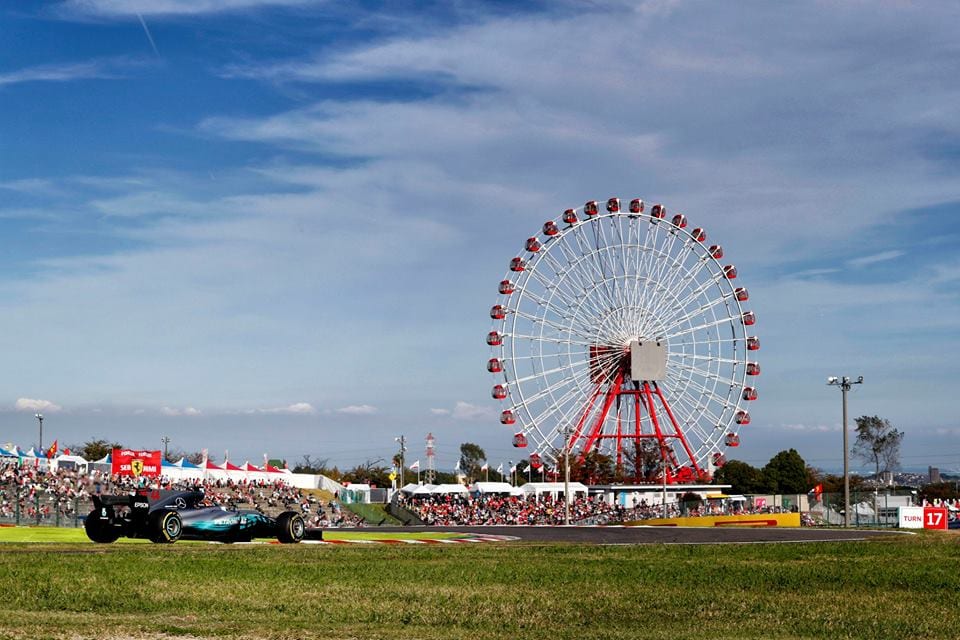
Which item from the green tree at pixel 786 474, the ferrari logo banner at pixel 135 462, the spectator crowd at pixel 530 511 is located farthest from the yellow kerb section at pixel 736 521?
the green tree at pixel 786 474

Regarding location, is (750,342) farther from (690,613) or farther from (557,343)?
(690,613)

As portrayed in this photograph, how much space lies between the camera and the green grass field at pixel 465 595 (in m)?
15.3

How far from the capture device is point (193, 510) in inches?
1329

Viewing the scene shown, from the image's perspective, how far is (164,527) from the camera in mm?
32312

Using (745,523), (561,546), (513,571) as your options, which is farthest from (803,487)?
(513,571)

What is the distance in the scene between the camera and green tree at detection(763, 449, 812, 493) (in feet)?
470

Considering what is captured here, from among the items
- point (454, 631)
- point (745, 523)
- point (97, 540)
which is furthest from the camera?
point (745, 523)

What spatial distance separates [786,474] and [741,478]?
6.22 metres

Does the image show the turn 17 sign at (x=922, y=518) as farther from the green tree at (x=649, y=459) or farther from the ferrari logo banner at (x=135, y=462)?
the green tree at (x=649, y=459)

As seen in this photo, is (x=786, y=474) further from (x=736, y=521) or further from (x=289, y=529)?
(x=289, y=529)

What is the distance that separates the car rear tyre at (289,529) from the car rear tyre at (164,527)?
320 centimetres

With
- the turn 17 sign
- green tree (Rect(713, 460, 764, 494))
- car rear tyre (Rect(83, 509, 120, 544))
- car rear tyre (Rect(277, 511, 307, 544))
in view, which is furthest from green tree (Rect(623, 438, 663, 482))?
car rear tyre (Rect(83, 509, 120, 544))

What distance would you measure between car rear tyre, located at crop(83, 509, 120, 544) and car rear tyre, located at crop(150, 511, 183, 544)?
1269mm

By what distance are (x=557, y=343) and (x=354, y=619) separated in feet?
261
